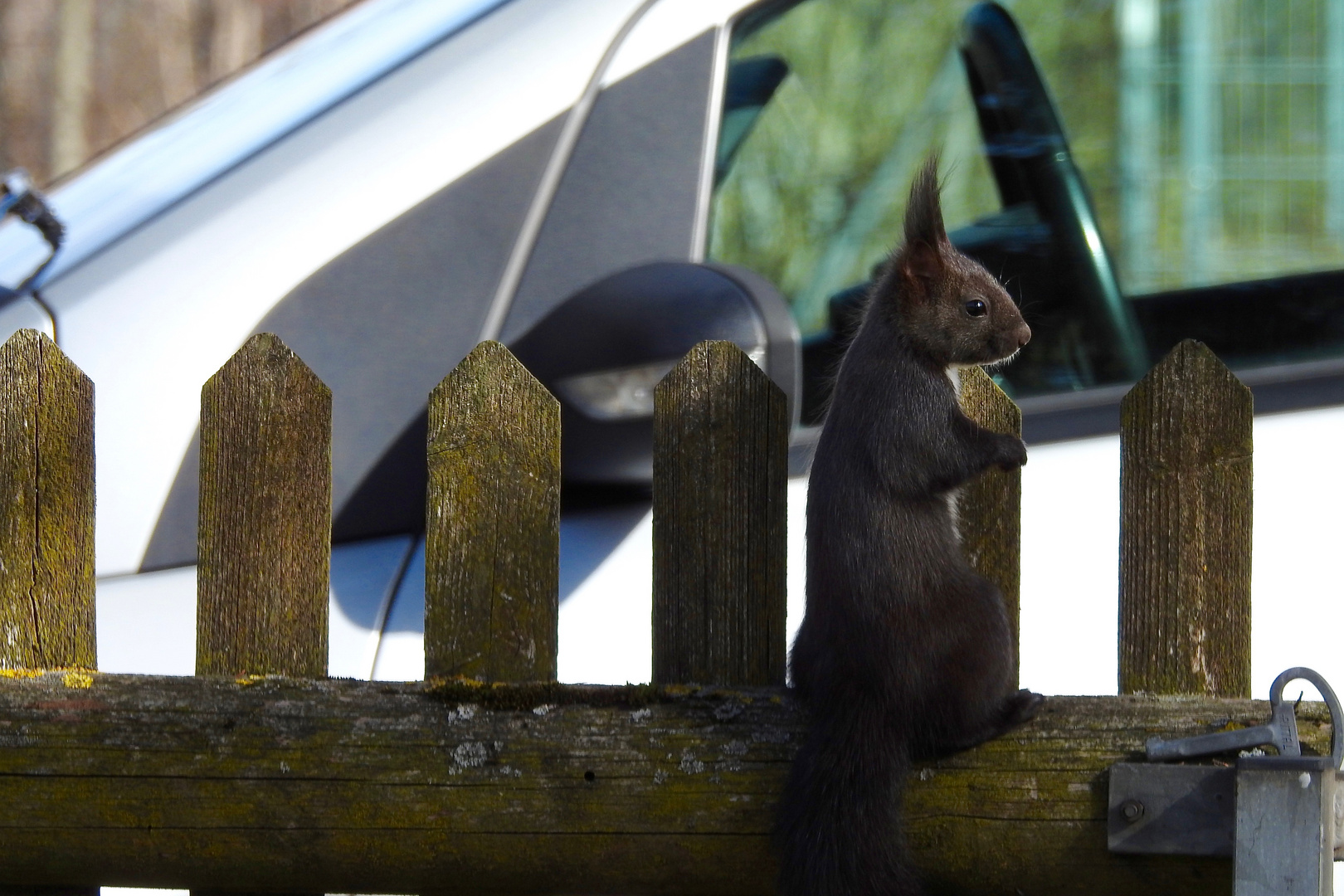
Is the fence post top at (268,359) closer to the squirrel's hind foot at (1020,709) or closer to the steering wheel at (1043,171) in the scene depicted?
the squirrel's hind foot at (1020,709)

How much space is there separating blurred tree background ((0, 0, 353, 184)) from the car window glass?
33.0 feet

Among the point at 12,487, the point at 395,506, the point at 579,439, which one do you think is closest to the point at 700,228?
the point at 579,439

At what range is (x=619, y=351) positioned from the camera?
195 centimetres

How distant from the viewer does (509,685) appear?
1831mm

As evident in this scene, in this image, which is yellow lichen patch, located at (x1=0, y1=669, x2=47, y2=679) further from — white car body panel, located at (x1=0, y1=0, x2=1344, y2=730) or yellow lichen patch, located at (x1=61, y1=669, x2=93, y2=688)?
white car body panel, located at (x1=0, y1=0, x2=1344, y2=730)

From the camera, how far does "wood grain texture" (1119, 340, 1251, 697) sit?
1.83 meters

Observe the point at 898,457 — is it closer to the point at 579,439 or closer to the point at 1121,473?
the point at 1121,473

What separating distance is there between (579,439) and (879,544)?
0.50 meters

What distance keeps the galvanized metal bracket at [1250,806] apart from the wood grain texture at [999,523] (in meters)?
0.28

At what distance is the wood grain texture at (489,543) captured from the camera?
190 centimetres

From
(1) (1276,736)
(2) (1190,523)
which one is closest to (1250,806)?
(1) (1276,736)

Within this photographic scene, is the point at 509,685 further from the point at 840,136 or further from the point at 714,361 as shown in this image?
the point at 840,136

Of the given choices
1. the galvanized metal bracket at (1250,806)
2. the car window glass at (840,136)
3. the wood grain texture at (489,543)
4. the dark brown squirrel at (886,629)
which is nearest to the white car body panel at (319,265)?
the car window glass at (840,136)

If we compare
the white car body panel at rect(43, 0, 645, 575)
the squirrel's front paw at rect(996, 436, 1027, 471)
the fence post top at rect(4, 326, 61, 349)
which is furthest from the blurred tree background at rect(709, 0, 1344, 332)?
the fence post top at rect(4, 326, 61, 349)
